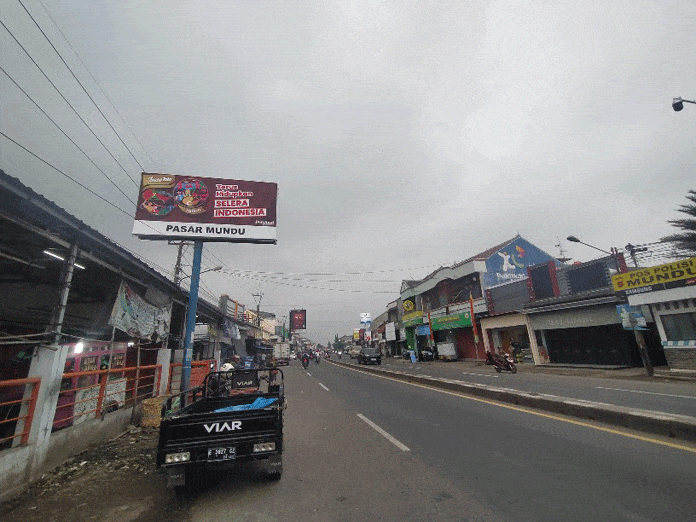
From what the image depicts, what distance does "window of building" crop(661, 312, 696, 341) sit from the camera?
15.9 meters

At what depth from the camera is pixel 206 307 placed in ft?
61.8

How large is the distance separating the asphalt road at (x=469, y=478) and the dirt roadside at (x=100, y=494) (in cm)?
45

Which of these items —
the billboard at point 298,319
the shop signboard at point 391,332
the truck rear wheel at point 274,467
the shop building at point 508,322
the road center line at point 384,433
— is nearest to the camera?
the truck rear wheel at point 274,467

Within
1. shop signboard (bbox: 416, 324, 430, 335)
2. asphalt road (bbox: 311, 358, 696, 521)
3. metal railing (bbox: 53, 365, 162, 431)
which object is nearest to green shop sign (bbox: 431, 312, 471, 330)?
shop signboard (bbox: 416, 324, 430, 335)

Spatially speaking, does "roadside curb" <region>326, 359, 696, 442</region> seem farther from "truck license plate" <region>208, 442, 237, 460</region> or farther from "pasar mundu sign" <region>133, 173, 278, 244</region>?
"pasar mundu sign" <region>133, 173, 278, 244</region>

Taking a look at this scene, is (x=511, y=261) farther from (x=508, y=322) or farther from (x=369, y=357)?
(x=369, y=357)

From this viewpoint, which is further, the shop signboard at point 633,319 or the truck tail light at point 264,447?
the shop signboard at point 633,319

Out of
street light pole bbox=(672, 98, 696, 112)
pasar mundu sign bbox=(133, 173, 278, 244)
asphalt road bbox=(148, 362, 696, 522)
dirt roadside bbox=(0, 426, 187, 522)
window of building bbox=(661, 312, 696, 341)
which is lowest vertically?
dirt roadside bbox=(0, 426, 187, 522)

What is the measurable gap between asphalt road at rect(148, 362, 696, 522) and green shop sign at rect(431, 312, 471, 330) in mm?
27932

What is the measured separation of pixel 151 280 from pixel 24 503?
23.7 feet

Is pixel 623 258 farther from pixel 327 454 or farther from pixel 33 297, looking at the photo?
pixel 33 297

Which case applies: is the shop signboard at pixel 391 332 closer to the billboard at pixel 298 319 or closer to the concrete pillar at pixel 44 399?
the billboard at pixel 298 319

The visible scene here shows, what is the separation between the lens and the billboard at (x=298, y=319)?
8938cm

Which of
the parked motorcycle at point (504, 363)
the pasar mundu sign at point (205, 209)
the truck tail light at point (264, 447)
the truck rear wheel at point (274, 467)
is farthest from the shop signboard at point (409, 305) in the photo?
the truck tail light at point (264, 447)
